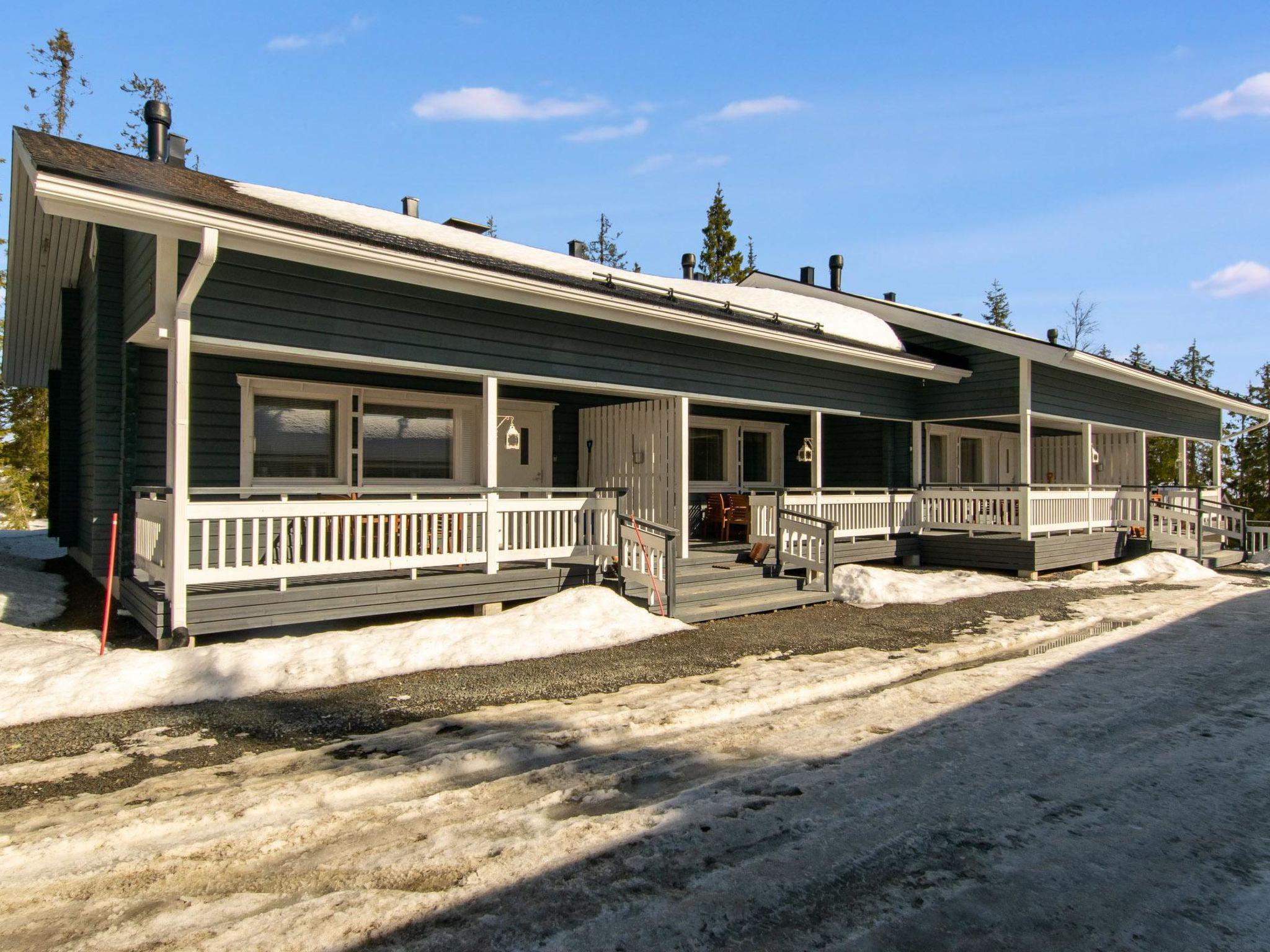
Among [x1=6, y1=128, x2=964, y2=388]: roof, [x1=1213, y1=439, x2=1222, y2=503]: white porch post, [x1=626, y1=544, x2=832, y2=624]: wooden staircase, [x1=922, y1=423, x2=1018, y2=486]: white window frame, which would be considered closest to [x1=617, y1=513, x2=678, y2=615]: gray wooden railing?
[x1=626, y1=544, x2=832, y2=624]: wooden staircase

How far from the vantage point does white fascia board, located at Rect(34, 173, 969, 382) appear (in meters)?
6.00

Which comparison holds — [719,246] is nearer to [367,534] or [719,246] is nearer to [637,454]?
[637,454]

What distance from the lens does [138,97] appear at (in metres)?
28.6

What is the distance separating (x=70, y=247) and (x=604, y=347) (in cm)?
687

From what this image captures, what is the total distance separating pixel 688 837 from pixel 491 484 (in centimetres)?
557

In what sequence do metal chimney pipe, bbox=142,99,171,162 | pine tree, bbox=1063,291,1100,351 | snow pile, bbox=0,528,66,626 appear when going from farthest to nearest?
1. pine tree, bbox=1063,291,1100,351
2. metal chimney pipe, bbox=142,99,171,162
3. snow pile, bbox=0,528,66,626

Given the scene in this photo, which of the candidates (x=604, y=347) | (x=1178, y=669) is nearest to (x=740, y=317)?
(x=604, y=347)

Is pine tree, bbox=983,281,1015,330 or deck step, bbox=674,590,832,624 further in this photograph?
pine tree, bbox=983,281,1015,330

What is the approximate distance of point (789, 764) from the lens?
4.32 meters

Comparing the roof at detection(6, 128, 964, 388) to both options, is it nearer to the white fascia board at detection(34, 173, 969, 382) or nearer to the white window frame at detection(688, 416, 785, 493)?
the white fascia board at detection(34, 173, 969, 382)

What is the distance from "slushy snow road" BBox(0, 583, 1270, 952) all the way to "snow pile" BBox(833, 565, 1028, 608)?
503 centimetres

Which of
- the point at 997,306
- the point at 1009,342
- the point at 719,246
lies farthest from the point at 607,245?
the point at 1009,342

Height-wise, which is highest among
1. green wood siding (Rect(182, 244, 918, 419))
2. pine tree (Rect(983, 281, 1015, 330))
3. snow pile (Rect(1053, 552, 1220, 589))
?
pine tree (Rect(983, 281, 1015, 330))

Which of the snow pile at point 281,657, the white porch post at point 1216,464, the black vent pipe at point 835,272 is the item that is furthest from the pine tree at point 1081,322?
the snow pile at point 281,657
